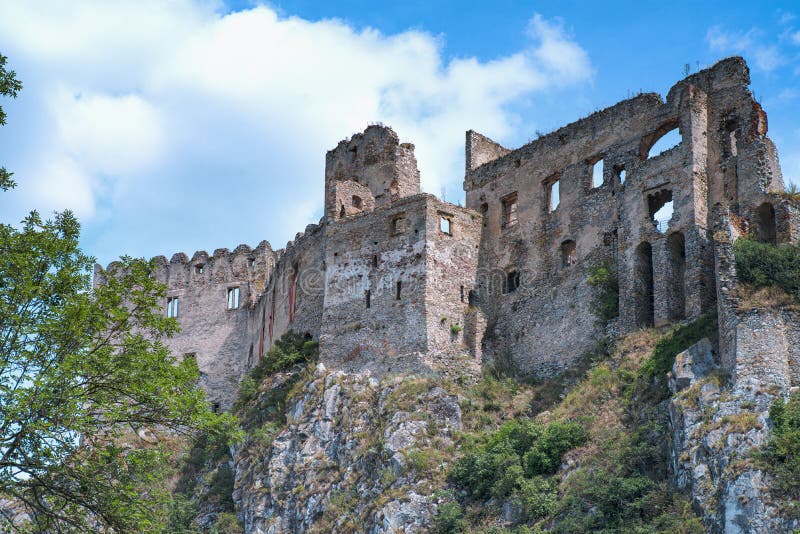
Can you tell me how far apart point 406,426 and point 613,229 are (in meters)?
11.2

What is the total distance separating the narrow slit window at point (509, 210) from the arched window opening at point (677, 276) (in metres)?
8.91

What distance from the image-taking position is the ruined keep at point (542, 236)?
3950 cm

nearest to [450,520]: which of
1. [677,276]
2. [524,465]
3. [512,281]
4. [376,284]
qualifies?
[524,465]

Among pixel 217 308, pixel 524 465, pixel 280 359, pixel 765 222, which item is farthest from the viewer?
pixel 217 308

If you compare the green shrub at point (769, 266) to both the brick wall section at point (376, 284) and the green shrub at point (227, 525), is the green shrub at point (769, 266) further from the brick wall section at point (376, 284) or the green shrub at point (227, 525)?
the green shrub at point (227, 525)

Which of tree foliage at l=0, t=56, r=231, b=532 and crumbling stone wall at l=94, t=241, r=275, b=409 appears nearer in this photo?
tree foliage at l=0, t=56, r=231, b=532

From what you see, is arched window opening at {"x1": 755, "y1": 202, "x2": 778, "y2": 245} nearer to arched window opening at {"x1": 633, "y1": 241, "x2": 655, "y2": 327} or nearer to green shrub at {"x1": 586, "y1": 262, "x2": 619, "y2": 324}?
arched window opening at {"x1": 633, "y1": 241, "x2": 655, "y2": 327}

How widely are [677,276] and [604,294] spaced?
3.13 m

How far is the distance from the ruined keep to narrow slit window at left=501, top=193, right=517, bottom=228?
88 mm

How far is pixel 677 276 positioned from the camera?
39688 millimetres

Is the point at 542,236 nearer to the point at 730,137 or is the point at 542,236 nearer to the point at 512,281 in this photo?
the point at 512,281

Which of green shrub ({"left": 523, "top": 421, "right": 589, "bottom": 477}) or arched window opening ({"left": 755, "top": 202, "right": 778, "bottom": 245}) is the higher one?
arched window opening ({"left": 755, "top": 202, "right": 778, "bottom": 245})

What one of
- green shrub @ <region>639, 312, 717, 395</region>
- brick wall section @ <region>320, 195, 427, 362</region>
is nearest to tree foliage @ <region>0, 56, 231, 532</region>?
green shrub @ <region>639, 312, 717, 395</region>

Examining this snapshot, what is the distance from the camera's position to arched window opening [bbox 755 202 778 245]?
38.2 meters
